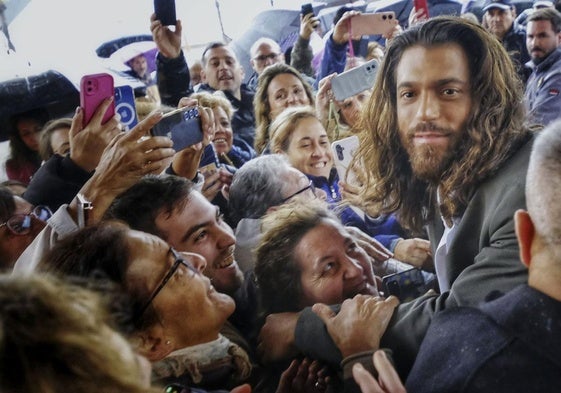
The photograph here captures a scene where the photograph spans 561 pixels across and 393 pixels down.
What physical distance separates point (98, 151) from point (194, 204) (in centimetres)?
25

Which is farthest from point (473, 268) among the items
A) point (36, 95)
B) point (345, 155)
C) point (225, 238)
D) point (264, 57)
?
point (36, 95)

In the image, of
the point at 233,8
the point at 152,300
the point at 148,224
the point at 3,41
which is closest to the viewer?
the point at 152,300

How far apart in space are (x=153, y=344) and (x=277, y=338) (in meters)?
0.32

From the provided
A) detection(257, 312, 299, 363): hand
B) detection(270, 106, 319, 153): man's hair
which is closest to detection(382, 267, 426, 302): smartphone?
detection(257, 312, 299, 363): hand

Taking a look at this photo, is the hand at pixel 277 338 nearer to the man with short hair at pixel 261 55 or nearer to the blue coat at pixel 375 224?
the blue coat at pixel 375 224

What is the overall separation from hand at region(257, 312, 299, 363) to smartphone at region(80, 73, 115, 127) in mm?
617

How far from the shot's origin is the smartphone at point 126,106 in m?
1.52

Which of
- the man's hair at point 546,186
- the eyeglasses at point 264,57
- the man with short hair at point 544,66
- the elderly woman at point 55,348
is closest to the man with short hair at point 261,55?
the eyeglasses at point 264,57

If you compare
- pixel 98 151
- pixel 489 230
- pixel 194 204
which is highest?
pixel 98 151

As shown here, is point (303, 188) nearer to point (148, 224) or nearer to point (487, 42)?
point (148, 224)

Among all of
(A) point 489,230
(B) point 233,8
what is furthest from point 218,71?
(A) point 489,230

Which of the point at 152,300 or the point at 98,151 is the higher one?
the point at 98,151

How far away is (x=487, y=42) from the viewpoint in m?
1.51

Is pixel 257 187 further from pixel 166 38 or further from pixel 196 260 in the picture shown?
Answer: pixel 166 38
